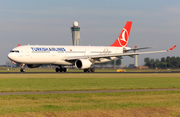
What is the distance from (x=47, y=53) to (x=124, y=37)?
23543 millimetres

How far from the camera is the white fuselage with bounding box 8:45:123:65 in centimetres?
5019

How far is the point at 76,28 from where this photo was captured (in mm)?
156375

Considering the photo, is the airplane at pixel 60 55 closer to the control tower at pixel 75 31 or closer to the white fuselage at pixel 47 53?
the white fuselage at pixel 47 53

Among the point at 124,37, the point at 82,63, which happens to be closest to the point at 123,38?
the point at 124,37

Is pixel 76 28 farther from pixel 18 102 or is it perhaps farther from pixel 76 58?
pixel 18 102

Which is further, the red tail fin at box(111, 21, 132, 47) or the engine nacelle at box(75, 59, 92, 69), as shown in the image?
the red tail fin at box(111, 21, 132, 47)

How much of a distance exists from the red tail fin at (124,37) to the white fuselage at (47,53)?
853cm

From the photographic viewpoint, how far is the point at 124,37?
2763 inches

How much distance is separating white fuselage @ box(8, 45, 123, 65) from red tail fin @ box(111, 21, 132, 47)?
336 inches

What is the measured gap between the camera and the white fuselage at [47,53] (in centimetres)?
5019

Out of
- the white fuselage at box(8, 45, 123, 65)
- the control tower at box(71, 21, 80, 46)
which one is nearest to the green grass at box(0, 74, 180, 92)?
the white fuselage at box(8, 45, 123, 65)

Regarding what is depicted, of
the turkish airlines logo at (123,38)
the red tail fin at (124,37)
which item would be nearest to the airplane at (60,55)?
the red tail fin at (124,37)

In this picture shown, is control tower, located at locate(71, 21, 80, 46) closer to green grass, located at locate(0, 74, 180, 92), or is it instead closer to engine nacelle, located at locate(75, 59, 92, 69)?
engine nacelle, located at locate(75, 59, 92, 69)

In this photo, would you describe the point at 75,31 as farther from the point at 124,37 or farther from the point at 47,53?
the point at 47,53
